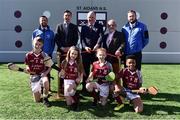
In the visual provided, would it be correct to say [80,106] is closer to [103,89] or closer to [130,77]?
[103,89]

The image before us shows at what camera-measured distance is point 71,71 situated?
641 cm

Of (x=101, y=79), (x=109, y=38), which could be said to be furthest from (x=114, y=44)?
(x=101, y=79)

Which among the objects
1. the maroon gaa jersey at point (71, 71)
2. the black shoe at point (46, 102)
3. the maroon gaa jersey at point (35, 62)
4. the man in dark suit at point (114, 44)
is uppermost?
the man in dark suit at point (114, 44)

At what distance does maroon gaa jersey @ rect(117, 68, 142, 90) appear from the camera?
20.6 ft

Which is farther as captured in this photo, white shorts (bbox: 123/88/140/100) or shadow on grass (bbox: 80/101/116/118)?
white shorts (bbox: 123/88/140/100)

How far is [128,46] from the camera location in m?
6.84

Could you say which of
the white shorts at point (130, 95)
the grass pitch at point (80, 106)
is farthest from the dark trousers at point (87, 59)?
the white shorts at point (130, 95)

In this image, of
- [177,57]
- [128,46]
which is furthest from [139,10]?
[128,46]

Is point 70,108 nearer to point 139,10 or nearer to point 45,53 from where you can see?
point 45,53

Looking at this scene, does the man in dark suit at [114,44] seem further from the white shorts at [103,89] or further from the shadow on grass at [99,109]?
the shadow on grass at [99,109]

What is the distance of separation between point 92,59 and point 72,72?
811mm

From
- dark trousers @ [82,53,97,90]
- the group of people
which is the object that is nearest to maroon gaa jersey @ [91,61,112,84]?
the group of people

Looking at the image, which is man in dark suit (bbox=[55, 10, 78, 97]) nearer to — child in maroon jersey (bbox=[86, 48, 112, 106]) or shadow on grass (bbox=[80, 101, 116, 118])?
child in maroon jersey (bbox=[86, 48, 112, 106])

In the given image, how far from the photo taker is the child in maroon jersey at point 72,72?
6.26 meters
